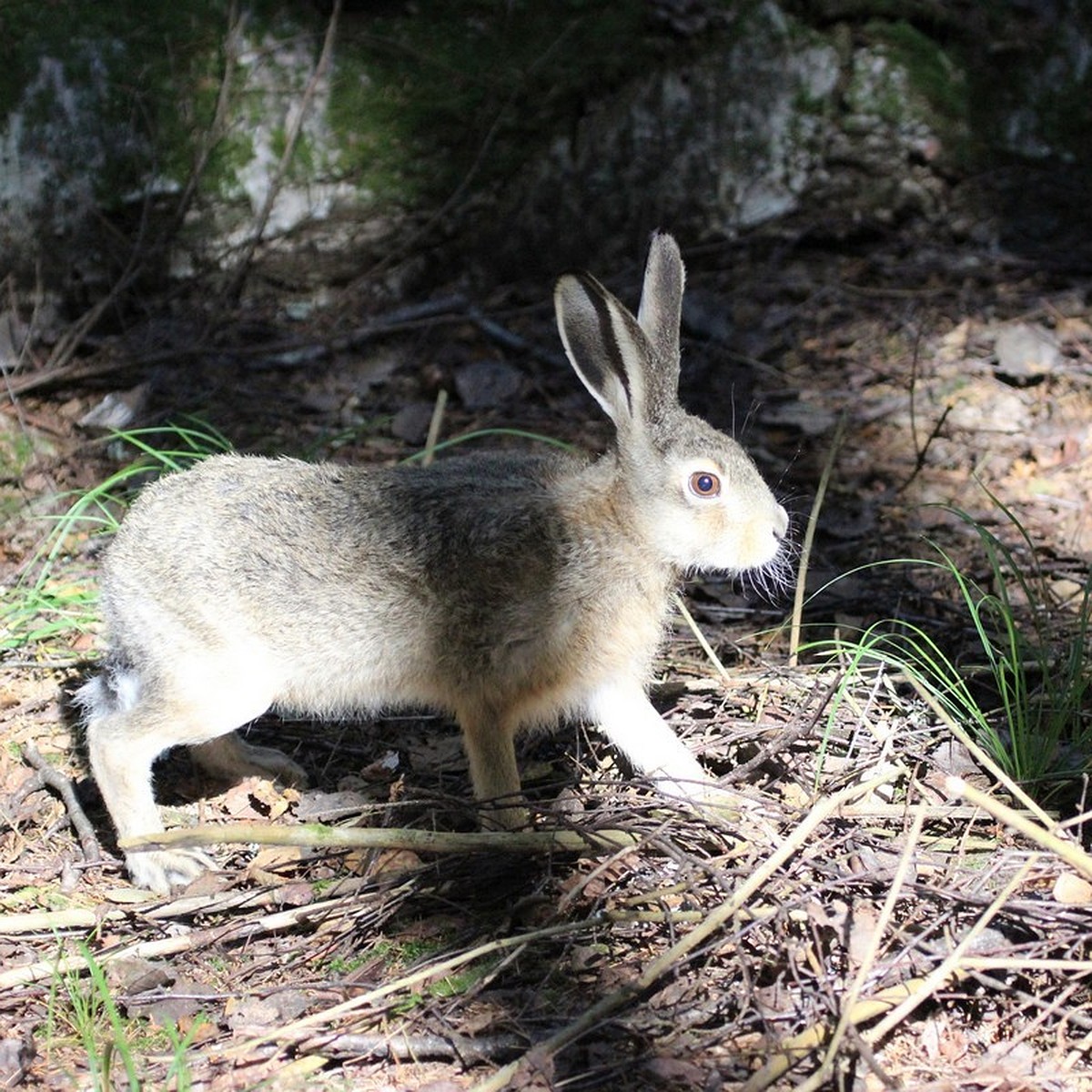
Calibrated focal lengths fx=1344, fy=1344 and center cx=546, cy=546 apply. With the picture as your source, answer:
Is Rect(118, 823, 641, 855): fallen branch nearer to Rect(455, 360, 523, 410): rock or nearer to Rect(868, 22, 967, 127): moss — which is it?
Rect(455, 360, 523, 410): rock

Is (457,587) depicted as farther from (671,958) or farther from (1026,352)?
(1026,352)

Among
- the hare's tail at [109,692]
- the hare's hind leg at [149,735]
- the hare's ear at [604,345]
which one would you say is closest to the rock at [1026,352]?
the hare's ear at [604,345]

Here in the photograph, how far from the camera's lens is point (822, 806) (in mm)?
3410

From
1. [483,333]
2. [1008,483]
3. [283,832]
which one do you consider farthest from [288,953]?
[483,333]

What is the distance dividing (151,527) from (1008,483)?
3.71 m

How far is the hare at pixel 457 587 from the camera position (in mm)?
4023

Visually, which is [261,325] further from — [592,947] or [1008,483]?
[592,947]

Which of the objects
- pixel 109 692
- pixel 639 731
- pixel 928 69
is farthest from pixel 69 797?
pixel 928 69

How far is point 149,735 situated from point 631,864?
1.50 metres

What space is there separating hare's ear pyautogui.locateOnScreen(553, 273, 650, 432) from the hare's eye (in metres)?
0.25

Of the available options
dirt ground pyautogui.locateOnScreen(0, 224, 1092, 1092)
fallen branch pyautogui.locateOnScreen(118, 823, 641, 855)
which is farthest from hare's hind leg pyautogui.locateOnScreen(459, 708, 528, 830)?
fallen branch pyautogui.locateOnScreen(118, 823, 641, 855)

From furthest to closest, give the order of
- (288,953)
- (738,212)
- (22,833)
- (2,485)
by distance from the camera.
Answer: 1. (738,212)
2. (2,485)
3. (22,833)
4. (288,953)

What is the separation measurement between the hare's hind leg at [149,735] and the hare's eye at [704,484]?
1.45 metres

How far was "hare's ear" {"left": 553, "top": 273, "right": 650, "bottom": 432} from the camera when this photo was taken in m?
3.95
